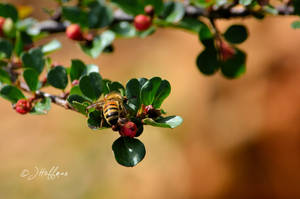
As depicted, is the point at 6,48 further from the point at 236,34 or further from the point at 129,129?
the point at 236,34

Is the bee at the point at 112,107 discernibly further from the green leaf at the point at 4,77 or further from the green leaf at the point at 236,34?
the green leaf at the point at 236,34

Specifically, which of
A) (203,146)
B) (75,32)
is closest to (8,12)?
(75,32)

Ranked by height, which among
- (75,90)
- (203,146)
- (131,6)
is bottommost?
(203,146)

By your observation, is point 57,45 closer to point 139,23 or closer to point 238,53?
point 139,23

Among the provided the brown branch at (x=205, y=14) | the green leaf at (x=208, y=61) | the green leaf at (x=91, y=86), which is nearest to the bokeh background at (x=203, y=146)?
the brown branch at (x=205, y=14)

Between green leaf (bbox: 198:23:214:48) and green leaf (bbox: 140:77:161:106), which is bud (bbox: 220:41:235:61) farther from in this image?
green leaf (bbox: 140:77:161:106)

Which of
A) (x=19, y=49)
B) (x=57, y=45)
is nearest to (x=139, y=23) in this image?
(x=57, y=45)

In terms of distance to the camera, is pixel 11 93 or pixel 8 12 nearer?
pixel 11 93
